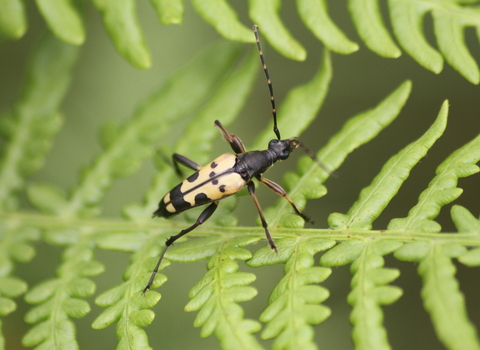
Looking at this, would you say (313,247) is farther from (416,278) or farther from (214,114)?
(416,278)

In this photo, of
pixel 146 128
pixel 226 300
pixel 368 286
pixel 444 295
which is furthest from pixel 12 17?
pixel 444 295

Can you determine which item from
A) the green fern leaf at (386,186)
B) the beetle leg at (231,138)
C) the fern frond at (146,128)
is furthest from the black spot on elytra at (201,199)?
the green fern leaf at (386,186)

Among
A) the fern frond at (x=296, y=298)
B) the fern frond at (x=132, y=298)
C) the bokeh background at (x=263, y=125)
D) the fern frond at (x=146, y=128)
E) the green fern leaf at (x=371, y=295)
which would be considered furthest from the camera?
the bokeh background at (x=263, y=125)

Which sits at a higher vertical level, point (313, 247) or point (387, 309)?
point (387, 309)

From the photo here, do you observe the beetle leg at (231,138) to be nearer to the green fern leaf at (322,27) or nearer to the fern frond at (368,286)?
the green fern leaf at (322,27)

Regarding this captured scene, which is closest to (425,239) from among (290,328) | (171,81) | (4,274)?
(290,328)

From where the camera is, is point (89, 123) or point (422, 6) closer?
point (422, 6)

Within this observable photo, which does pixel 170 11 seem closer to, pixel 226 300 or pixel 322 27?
pixel 322 27
